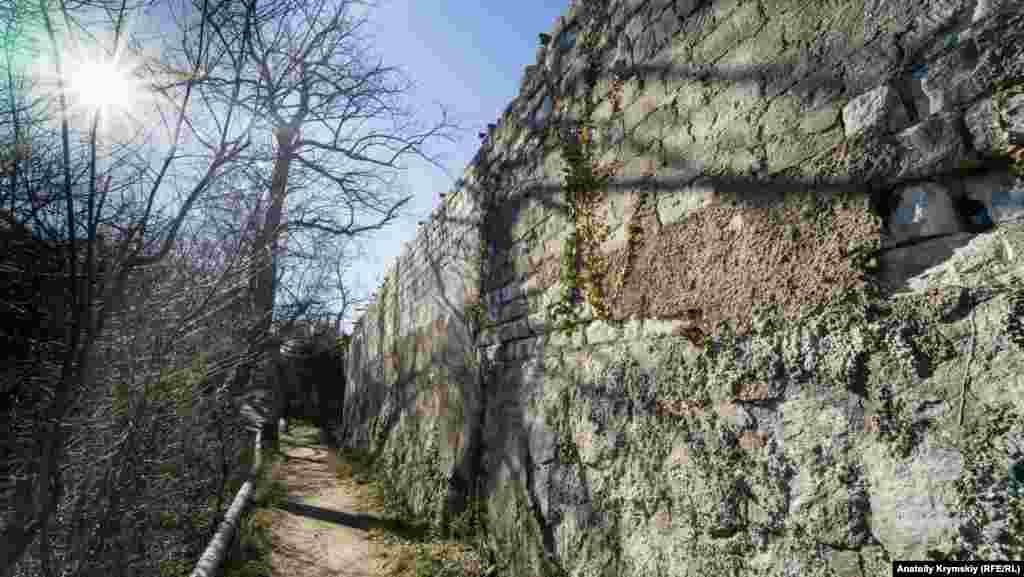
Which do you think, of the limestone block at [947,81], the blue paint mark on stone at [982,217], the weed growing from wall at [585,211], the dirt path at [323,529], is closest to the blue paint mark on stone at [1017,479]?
the blue paint mark on stone at [982,217]

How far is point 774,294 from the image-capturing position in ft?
4.36

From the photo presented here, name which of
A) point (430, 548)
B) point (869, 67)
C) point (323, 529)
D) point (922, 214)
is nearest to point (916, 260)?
point (922, 214)

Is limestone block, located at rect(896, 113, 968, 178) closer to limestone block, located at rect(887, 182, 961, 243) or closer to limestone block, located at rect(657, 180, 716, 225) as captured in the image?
limestone block, located at rect(887, 182, 961, 243)

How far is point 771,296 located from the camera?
1.33m

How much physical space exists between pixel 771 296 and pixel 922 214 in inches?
15.0

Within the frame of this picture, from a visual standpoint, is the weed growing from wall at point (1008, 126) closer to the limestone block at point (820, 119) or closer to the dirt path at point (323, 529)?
the limestone block at point (820, 119)

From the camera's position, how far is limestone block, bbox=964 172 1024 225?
0.94m

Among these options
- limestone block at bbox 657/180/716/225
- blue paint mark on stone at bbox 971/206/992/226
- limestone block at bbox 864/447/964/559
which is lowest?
limestone block at bbox 864/447/964/559

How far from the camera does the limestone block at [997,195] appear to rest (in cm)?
94

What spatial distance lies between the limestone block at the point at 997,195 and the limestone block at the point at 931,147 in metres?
0.06

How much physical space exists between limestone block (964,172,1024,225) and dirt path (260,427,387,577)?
340 centimetres

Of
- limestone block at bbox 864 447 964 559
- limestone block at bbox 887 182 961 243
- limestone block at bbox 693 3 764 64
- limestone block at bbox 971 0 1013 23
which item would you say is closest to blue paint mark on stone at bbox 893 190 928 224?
limestone block at bbox 887 182 961 243

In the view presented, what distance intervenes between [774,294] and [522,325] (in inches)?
60.9

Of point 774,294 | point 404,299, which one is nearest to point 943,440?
point 774,294
